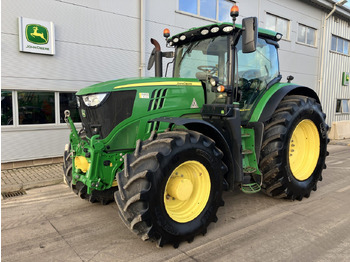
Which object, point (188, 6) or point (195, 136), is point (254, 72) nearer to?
point (195, 136)

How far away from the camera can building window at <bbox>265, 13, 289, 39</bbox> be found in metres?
11.3

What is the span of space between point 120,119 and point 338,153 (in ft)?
26.8

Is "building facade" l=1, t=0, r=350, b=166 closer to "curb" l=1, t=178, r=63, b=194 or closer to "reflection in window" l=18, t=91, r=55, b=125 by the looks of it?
"reflection in window" l=18, t=91, r=55, b=125

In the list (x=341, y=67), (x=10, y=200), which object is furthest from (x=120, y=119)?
(x=341, y=67)

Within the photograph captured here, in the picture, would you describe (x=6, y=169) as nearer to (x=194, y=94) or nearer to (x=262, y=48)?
(x=194, y=94)

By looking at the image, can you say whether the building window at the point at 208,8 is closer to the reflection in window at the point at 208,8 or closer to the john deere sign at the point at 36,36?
the reflection in window at the point at 208,8

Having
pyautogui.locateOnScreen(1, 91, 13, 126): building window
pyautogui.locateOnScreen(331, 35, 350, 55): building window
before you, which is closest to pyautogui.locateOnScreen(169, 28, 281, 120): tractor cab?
pyautogui.locateOnScreen(1, 91, 13, 126): building window

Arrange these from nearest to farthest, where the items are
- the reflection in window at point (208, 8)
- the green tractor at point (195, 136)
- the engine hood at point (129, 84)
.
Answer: the green tractor at point (195, 136) < the engine hood at point (129, 84) < the reflection in window at point (208, 8)

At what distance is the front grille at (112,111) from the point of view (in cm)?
307

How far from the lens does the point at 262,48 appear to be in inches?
166

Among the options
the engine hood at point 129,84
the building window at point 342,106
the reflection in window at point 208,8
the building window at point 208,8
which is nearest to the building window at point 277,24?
the building window at point 208,8

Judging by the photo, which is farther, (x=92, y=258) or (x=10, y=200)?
(x=10, y=200)

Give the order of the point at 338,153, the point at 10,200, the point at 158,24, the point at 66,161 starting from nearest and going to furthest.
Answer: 1. the point at 66,161
2. the point at 10,200
3. the point at 158,24
4. the point at 338,153

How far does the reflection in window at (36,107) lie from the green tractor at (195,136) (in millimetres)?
3205
